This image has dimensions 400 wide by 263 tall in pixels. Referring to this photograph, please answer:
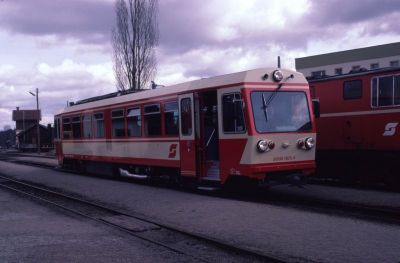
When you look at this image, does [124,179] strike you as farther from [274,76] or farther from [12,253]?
[12,253]

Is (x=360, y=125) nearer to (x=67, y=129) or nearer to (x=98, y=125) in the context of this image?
(x=98, y=125)

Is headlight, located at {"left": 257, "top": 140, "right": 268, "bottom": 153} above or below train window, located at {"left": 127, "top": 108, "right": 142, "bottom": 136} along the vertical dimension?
below

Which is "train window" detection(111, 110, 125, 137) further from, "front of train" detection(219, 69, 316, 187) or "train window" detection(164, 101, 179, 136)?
"front of train" detection(219, 69, 316, 187)

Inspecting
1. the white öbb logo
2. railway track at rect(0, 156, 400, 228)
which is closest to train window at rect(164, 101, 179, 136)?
railway track at rect(0, 156, 400, 228)

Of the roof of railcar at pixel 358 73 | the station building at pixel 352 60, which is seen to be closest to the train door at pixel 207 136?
the roof of railcar at pixel 358 73

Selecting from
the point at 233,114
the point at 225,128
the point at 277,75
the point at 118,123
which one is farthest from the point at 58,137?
the point at 277,75

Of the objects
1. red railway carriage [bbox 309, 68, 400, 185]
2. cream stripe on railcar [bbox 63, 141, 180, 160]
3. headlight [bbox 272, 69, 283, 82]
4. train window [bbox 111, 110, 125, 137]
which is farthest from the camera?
train window [bbox 111, 110, 125, 137]

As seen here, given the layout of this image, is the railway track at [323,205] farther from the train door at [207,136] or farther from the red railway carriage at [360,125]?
the red railway carriage at [360,125]

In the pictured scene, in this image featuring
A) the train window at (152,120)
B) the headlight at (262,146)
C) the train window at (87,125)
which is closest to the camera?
the headlight at (262,146)

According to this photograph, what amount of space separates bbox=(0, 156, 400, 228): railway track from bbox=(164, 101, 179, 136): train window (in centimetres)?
200

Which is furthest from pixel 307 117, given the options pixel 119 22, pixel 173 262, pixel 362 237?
pixel 119 22

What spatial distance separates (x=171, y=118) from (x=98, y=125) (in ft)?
19.6

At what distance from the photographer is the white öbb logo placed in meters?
13.5

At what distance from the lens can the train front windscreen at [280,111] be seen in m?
11.9
